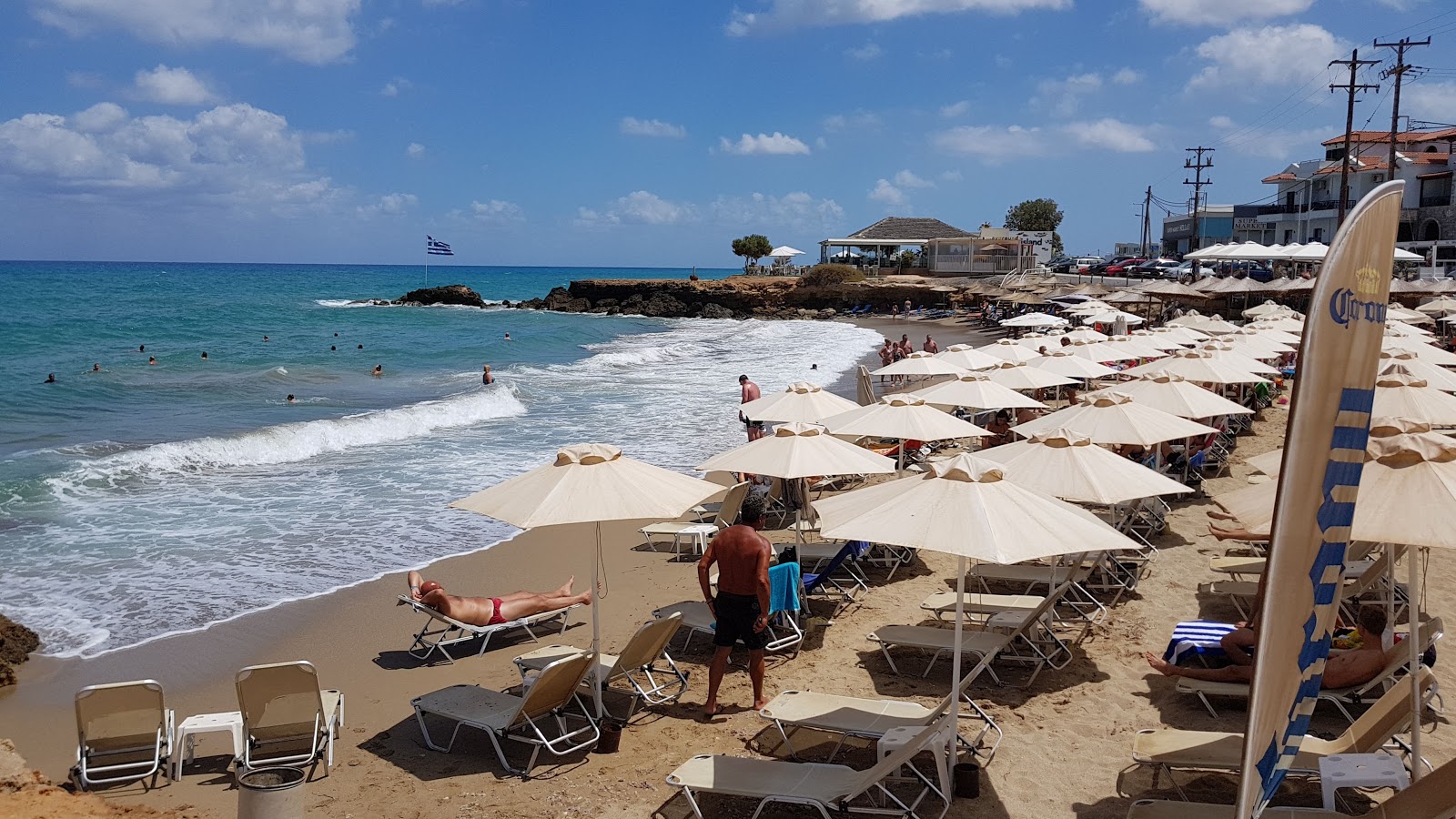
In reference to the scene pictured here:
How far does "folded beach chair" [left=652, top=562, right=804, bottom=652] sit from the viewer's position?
7.41 m

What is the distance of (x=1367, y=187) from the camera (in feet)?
169

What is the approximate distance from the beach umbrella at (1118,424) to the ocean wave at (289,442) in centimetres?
1224

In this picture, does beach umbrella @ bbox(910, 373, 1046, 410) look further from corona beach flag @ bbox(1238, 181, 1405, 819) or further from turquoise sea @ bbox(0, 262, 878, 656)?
corona beach flag @ bbox(1238, 181, 1405, 819)

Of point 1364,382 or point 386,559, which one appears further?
point 386,559

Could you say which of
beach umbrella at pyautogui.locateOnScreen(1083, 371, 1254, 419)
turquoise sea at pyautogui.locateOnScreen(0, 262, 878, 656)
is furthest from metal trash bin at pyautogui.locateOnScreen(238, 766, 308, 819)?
beach umbrella at pyautogui.locateOnScreen(1083, 371, 1254, 419)

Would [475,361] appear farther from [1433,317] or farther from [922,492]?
[922,492]

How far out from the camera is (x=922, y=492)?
5363mm

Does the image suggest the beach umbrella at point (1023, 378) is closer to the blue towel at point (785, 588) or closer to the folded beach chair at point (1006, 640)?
the folded beach chair at point (1006, 640)

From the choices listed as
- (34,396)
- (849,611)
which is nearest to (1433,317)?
(849,611)

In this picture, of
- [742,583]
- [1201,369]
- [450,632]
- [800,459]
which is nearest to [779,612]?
[800,459]

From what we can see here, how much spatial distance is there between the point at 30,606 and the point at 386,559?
3.02m

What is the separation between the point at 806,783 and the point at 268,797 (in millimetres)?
2541

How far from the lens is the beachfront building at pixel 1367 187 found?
164 feet

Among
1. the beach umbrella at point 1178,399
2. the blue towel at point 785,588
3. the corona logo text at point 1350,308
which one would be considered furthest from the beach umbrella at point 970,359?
the corona logo text at point 1350,308
